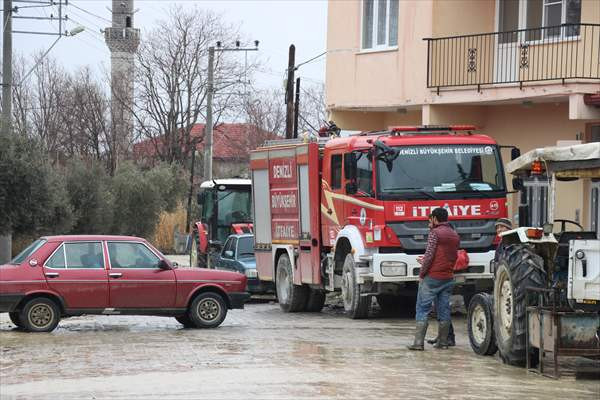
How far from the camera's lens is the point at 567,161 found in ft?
43.6

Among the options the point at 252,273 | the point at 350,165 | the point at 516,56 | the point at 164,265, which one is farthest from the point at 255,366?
the point at 516,56

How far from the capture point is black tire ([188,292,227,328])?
63.5ft

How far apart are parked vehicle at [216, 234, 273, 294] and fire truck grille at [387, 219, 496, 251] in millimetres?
7272

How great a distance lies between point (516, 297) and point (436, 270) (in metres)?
2.09

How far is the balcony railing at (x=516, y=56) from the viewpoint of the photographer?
2361cm

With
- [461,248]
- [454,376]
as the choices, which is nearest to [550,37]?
[461,248]

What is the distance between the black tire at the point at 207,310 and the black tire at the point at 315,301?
386 cm

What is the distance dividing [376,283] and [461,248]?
1.50m

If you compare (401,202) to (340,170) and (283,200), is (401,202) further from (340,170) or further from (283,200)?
(283,200)

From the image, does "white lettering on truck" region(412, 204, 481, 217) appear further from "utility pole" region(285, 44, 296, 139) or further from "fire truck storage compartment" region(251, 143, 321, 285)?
"utility pole" region(285, 44, 296, 139)

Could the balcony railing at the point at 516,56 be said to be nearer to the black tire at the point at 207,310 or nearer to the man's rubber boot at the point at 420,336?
the black tire at the point at 207,310

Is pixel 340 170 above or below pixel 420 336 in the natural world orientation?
above

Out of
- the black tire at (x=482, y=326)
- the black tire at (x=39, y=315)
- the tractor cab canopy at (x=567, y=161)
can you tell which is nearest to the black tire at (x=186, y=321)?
the black tire at (x=39, y=315)

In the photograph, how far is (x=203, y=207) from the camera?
108ft
